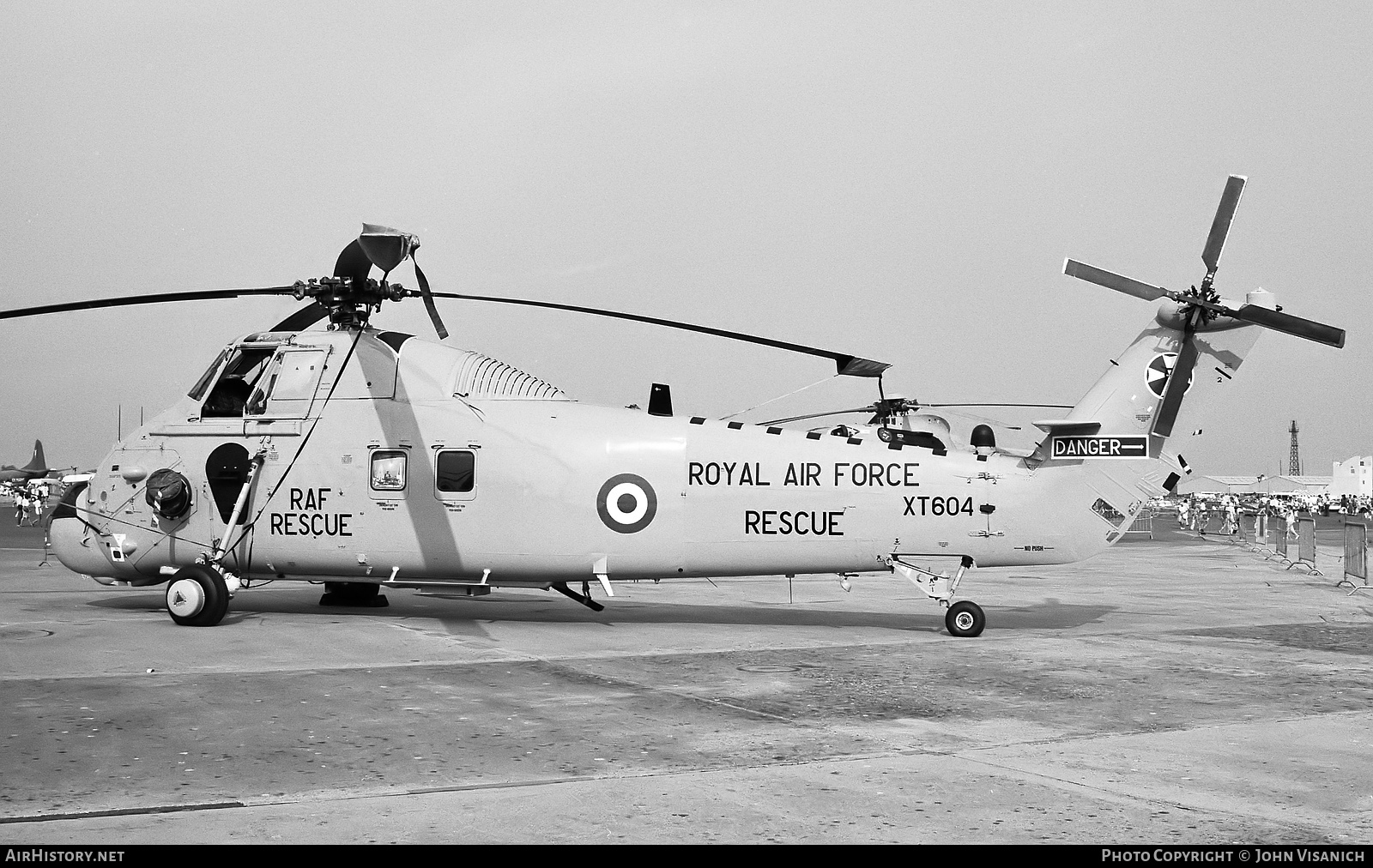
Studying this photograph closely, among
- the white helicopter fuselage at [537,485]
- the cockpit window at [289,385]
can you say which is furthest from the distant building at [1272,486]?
the cockpit window at [289,385]

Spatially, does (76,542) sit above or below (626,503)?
below

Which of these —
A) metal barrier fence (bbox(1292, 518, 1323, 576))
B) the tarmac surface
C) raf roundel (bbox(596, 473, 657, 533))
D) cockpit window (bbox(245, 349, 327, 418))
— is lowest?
the tarmac surface

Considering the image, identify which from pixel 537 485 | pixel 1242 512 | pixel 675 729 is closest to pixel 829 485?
pixel 537 485

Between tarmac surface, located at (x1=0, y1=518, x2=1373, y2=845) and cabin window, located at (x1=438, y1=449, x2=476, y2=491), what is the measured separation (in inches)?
73.4

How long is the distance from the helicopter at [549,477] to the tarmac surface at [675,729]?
890mm

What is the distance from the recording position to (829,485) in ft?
47.4

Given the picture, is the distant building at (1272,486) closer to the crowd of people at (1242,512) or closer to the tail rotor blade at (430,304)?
the crowd of people at (1242,512)

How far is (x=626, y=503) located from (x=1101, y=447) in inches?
239

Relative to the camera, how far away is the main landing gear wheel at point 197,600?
1416cm

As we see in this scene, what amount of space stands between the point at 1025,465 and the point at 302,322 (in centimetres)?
1002

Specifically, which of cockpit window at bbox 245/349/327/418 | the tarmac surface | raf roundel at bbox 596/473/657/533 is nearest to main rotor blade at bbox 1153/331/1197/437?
the tarmac surface

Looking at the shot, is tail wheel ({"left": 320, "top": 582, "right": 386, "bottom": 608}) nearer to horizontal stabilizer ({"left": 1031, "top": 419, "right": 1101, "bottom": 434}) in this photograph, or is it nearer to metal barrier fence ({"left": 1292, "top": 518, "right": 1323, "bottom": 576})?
horizontal stabilizer ({"left": 1031, "top": 419, "right": 1101, "bottom": 434})

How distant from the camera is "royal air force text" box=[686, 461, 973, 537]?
1442 centimetres

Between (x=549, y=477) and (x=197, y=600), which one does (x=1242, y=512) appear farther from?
(x=197, y=600)
